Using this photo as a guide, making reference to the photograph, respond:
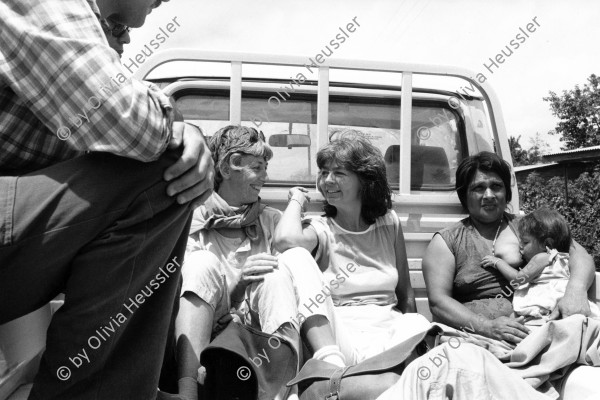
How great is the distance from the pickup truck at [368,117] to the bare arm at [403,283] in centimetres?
18

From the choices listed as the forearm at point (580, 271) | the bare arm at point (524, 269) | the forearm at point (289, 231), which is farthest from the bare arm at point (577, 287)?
the forearm at point (289, 231)

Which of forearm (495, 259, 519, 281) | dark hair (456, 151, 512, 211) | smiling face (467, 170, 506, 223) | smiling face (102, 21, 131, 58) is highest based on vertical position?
smiling face (102, 21, 131, 58)

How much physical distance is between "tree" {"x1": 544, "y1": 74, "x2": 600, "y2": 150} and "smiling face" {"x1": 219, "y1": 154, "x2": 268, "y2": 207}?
1997 cm

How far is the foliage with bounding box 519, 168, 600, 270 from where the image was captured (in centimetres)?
1294

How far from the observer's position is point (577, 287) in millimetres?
2631

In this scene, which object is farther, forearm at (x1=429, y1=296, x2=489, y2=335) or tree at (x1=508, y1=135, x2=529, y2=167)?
tree at (x1=508, y1=135, x2=529, y2=167)

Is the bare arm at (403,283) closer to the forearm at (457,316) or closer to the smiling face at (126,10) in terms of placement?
the forearm at (457,316)

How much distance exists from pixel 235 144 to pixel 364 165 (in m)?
0.59

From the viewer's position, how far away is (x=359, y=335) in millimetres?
2463

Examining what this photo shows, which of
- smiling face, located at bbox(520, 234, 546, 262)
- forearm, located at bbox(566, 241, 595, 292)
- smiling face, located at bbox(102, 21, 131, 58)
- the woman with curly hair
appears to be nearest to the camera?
smiling face, located at bbox(102, 21, 131, 58)

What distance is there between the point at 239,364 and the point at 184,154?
0.68 m

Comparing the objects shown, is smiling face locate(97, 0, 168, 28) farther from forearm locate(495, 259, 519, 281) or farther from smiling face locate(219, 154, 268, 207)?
forearm locate(495, 259, 519, 281)

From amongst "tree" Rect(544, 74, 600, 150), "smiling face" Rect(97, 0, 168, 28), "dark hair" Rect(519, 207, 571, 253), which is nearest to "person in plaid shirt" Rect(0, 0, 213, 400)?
"smiling face" Rect(97, 0, 168, 28)

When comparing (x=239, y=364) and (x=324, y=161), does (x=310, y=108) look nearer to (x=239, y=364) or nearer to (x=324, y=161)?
(x=324, y=161)
